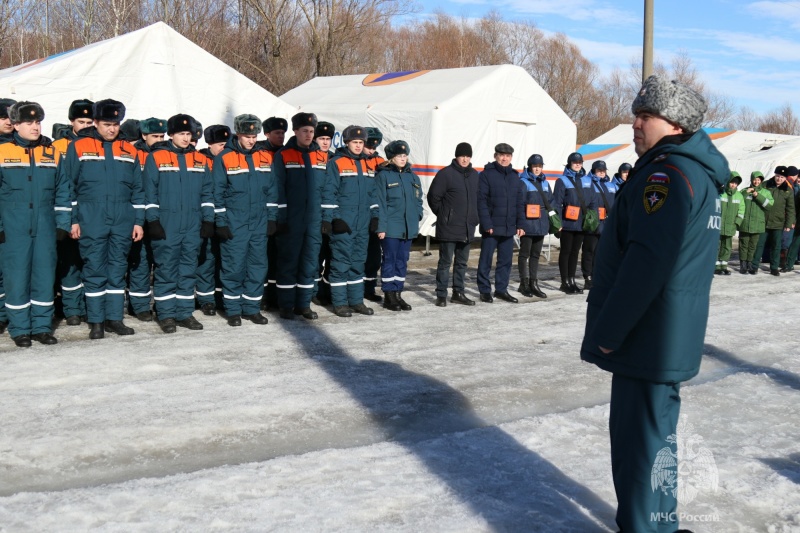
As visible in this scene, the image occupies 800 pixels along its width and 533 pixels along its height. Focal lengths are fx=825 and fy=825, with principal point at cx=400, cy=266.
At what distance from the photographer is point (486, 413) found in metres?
5.81

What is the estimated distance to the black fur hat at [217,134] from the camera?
8.80m

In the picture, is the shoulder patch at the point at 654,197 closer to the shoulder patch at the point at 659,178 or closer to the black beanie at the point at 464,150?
the shoulder patch at the point at 659,178

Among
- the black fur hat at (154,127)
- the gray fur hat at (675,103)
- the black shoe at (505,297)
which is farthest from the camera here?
the black shoe at (505,297)

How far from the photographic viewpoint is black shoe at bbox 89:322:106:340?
7.65 m

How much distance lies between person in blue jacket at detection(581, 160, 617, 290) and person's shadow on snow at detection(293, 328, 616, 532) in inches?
228

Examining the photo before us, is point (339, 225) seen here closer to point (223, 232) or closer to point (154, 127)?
point (223, 232)

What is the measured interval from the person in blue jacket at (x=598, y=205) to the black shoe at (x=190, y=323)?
5904 mm

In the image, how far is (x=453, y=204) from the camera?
33.1 feet

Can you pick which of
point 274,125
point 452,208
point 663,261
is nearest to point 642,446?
point 663,261

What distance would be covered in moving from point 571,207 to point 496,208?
1501 millimetres

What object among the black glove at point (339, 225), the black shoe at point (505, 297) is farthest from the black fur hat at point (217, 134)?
the black shoe at point (505, 297)

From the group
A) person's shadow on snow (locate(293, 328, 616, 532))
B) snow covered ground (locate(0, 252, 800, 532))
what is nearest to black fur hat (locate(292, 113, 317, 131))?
snow covered ground (locate(0, 252, 800, 532))

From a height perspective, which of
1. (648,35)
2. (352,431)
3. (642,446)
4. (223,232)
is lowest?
(352,431)

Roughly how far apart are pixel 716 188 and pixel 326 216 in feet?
19.5
